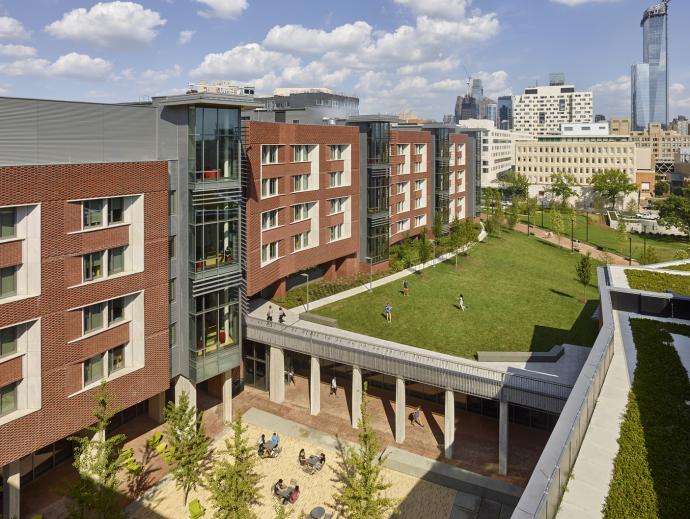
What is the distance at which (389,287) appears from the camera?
5419 centimetres

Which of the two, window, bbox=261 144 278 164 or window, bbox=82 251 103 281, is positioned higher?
window, bbox=261 144 278 164

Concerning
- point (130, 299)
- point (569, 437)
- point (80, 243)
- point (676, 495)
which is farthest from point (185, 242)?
point (676, 495)

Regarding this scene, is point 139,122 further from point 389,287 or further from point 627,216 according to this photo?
point 627,216

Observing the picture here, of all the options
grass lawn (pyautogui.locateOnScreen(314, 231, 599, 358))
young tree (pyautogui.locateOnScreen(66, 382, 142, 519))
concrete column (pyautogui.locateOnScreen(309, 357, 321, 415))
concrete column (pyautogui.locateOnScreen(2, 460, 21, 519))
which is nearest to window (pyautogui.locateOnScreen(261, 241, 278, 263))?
grass lawn (pyautogui.locateOnScreen(314, 231, 599, 358))

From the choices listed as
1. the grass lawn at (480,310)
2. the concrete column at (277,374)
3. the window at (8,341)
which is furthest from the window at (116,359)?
the grass lawn at (480,310)

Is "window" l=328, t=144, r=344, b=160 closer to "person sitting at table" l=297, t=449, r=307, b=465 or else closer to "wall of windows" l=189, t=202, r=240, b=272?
"wall of windows" l=189, t=202, r=240, b=272

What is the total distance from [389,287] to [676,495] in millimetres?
41032

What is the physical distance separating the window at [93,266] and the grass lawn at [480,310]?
833 inches

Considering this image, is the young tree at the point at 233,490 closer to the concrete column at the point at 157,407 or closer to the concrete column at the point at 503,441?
the concrete column at the point at 157,407

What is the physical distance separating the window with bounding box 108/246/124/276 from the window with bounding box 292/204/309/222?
20766 millimetres

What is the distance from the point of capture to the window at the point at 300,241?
48.1m

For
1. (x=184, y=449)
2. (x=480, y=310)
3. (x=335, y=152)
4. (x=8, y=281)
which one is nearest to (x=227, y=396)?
(x=184, y=449)

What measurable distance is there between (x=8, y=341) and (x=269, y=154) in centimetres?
2548

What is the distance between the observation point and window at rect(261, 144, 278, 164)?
42719 millimetres
